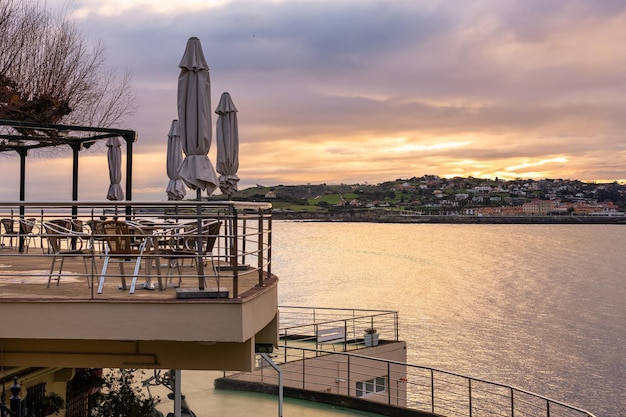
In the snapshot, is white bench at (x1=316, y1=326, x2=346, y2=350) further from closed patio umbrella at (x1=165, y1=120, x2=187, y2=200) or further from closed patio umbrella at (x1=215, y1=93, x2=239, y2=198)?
closed patio umbrella at (x1=215, y1=93, x2=239, y2=198)

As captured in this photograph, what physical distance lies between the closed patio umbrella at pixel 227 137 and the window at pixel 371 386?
494 inches

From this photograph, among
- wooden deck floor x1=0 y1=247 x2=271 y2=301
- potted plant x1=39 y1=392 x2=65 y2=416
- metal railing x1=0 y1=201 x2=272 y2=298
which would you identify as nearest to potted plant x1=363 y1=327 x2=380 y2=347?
metal railing x1=0 y1=201 x2=272 y2=298

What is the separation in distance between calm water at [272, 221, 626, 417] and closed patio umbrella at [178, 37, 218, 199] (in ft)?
117

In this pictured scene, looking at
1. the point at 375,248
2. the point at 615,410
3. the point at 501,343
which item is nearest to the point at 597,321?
the point at 501,343

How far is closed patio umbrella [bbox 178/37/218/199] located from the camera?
9.22m

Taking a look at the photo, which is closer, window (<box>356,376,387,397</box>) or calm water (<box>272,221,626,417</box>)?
window (<box>356,376,387,397</box>)

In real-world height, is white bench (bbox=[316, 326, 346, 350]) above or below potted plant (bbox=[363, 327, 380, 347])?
above

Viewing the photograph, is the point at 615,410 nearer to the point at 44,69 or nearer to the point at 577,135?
the point at 44,69

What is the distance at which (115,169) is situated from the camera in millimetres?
16922

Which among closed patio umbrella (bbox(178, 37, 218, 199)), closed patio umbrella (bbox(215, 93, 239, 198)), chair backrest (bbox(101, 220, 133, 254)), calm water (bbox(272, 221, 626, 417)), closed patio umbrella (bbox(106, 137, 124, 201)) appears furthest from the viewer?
calm water (bbox(272, 221, 626, 417))

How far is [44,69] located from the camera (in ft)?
54.5

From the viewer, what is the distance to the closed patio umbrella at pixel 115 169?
1675 centimetres

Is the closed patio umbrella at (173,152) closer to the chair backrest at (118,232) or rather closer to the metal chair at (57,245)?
the metal chair at (57,245)

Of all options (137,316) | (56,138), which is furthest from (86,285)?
(56,138)
